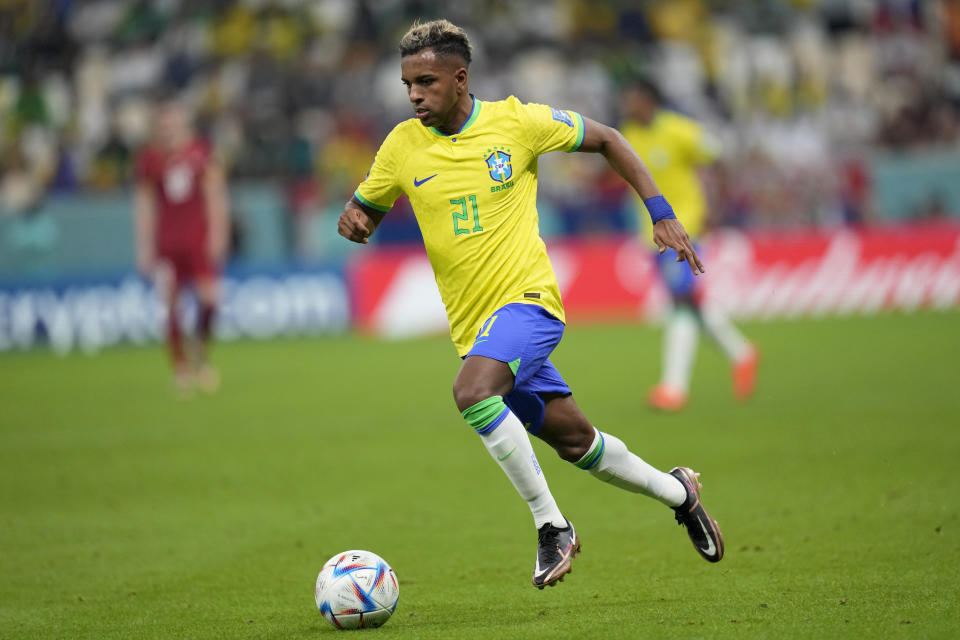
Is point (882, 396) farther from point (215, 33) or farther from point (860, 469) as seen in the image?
point (215, 33)

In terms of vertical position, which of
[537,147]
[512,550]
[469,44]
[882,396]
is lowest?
[882,396]

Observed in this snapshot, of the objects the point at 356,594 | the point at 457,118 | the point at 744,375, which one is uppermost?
the point at 457,118

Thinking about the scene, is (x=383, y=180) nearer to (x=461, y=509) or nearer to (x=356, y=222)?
(x=356, y=222)

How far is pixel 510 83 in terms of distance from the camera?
24.3 m

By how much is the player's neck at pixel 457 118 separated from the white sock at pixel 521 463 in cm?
127

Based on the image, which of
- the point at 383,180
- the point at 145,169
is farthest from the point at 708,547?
the point at 145,169

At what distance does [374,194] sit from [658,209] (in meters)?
1.25

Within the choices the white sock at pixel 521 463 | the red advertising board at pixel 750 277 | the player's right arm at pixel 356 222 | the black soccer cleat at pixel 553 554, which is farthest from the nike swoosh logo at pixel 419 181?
the red advertising board at pixel 750 277

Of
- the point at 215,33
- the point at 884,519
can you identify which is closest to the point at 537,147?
the point at 884,519

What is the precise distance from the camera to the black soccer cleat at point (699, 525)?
226 inches

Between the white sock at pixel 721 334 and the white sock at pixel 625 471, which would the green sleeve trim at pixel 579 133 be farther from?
the white sock at pixel 721 334

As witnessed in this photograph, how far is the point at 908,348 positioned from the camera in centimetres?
1480

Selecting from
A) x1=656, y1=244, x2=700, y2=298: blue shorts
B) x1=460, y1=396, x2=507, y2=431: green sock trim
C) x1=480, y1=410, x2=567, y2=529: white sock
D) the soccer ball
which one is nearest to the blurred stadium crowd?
x1=656, y1=244, x2=700, y2=298: blue shorts

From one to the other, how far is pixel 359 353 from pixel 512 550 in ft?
36.3
